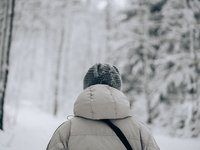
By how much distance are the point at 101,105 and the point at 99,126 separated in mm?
167

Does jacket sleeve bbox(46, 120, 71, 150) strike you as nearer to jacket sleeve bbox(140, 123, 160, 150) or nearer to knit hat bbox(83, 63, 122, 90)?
knit hat bbox(83, 63, 122, 90)

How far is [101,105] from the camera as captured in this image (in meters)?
2.63

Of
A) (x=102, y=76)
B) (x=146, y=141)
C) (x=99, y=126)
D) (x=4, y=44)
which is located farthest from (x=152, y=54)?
(x=99, y=126)

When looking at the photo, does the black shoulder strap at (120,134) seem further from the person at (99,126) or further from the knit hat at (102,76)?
the knit hat at (102,76)

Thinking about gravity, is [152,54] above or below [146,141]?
above

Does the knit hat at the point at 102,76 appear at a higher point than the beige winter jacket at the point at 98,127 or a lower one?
higher

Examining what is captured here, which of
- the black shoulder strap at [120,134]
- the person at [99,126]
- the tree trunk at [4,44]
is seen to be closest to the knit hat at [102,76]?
the person at [99,126]

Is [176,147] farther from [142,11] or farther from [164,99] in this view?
[142,11]

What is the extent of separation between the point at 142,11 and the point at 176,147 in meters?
11.6

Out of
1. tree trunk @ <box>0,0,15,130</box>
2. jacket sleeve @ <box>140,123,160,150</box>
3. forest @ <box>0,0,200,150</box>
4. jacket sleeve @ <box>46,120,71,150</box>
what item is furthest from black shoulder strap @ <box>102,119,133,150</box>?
forest @ <box>0,0,200,150</box>

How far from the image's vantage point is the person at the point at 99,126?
8.57 ft

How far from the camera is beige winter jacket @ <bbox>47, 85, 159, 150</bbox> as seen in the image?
103 inches

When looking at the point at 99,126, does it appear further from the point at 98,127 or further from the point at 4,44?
the point at 4,44

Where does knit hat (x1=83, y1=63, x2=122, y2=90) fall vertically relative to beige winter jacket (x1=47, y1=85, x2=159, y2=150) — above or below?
above
